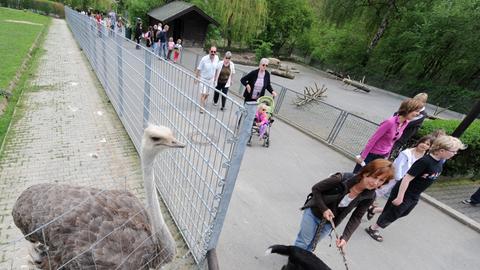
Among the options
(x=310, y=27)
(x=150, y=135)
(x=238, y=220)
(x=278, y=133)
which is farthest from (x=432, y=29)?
(x=150, y=135)

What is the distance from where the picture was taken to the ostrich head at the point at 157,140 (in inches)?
95.8

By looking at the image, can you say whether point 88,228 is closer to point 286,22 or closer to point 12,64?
point 12,64

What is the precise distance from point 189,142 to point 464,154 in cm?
825

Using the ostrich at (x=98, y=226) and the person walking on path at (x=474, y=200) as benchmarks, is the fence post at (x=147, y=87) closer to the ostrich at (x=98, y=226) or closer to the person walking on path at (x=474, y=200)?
the ostrich at (x=98, y=226)

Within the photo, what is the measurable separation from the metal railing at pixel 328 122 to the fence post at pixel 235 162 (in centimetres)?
559

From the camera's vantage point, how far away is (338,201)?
3.05 m

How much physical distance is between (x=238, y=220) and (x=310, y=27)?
130ft

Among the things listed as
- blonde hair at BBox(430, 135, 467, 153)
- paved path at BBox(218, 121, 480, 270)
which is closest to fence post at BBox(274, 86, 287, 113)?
paved path at BBox(218, 121, 480, 270)

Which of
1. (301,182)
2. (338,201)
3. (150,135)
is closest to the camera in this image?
(150,135)

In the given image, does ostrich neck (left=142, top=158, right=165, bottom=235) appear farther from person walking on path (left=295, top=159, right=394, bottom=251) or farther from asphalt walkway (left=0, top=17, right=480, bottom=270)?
person walking on path (left=295, top=159, right=394, bottom=251)

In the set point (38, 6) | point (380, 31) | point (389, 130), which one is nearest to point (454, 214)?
point (389, 130)

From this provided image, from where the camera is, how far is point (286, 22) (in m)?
37.4

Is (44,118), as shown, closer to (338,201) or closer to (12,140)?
(12,140)

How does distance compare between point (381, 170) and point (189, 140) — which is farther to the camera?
point (189, 140)
